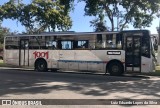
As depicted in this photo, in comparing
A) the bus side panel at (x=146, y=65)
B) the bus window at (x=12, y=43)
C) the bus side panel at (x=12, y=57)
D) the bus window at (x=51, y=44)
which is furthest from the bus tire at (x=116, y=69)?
the bus window at (x=12, y=43)

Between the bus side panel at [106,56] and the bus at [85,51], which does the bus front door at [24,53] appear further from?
the bus side panel at [106,56]

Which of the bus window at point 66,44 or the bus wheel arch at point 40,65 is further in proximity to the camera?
the bus wheel arch at point 40,65

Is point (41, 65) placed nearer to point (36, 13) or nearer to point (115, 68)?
point (115, 68)

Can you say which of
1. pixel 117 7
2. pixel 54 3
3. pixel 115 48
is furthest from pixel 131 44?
pixel 54 3

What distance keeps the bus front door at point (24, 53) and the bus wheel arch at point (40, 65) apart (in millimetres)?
871

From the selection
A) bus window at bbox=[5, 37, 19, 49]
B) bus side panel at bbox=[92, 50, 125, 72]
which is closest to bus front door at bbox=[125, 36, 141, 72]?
bus side panel at bbox=[92, 50, 125, 72]

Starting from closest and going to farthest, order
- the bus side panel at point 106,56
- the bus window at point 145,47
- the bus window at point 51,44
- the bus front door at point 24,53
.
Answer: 1. the bus window at point 145,47
2. the bus side panel at point 106,56
3. the bus window at point 51,44
4. the bus front door at point 24,53

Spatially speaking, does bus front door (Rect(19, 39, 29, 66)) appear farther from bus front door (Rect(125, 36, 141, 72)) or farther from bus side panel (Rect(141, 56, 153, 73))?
bus side panel (Rect(141, 56, 153, 73))

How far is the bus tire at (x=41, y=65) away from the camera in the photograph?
27770mm

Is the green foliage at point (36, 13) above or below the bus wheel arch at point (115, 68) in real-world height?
above

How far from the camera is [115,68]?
24.8 m

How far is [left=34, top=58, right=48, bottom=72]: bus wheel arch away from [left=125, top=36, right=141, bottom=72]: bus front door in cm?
657

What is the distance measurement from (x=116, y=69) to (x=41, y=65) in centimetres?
623

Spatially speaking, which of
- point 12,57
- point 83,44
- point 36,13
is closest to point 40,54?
point 12,57
